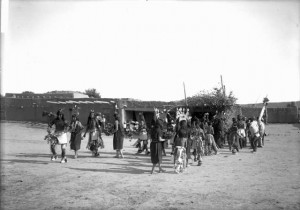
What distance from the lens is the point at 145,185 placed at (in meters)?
6.83

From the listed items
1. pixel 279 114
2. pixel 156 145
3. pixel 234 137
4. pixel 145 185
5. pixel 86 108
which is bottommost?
pixel 145 185

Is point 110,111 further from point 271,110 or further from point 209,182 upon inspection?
point 271,110

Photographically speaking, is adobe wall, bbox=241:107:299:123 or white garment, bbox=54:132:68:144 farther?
adobe wall, bbox=241:107:299:123

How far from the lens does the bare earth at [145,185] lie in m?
5.38

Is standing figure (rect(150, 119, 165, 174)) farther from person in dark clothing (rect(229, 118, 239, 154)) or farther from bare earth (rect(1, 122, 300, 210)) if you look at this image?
person in dark clothing (rect(229, 118, 239, 154))

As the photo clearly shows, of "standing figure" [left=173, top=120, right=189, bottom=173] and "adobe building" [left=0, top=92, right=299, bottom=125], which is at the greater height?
"adobe building" [left=0, top=92, right=299, bottom=125]

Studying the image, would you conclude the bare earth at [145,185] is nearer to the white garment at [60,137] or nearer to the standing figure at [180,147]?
the standing figure at [180,147]

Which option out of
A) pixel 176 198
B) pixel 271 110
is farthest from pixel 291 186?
pixel 271 110

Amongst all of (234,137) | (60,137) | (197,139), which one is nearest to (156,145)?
(197,139)

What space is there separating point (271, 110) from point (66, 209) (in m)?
33.1

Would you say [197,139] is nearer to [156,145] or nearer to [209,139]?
[209,139]

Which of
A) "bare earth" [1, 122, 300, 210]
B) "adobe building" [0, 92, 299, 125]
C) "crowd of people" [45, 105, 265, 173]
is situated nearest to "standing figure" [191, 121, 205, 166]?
"crowd of people" [45, 105, 265, 173]

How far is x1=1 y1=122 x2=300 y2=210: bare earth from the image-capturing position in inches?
212

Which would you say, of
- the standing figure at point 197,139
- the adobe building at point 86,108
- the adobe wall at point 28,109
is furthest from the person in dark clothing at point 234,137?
the adobe wall at point 28,109
